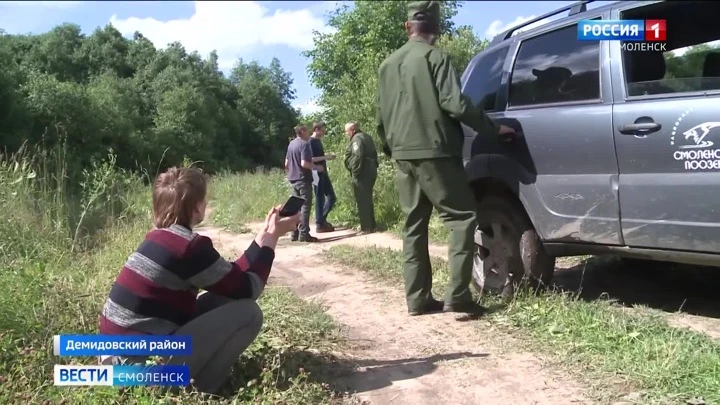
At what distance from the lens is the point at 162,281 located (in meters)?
2.79

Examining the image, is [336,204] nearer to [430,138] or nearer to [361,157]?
[361,157]

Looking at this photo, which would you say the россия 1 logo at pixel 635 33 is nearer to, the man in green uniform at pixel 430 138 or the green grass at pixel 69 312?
the man in green uniform at pixel 430 138

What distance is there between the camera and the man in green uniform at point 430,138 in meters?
4.08

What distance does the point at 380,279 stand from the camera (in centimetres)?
578

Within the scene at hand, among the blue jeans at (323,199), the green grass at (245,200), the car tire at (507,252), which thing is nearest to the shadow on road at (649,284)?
the car tire at (507,252)

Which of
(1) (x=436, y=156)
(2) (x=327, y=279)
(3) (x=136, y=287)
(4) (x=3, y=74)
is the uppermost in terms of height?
(4) (x=3, y=74)

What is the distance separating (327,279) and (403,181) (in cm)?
207

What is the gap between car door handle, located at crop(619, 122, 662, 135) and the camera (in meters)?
3.48

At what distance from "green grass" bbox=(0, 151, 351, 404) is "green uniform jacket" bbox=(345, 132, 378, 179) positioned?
3881mm

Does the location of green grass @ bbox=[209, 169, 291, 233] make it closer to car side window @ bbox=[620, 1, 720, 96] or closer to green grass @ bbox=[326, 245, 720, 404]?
green grass @ bbox=[326, 245, 720, 404]

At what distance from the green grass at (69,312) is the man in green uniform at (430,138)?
898 mm

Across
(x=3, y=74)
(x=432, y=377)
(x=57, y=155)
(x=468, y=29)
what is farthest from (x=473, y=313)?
(x=3, y=74)

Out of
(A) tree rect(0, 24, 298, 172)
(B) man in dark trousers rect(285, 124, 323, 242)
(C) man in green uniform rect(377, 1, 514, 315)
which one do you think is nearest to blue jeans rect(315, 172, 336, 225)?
(B) man in dark trousers rect(285, 124, 323, 242)

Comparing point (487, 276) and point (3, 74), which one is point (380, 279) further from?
point (3, 74)
